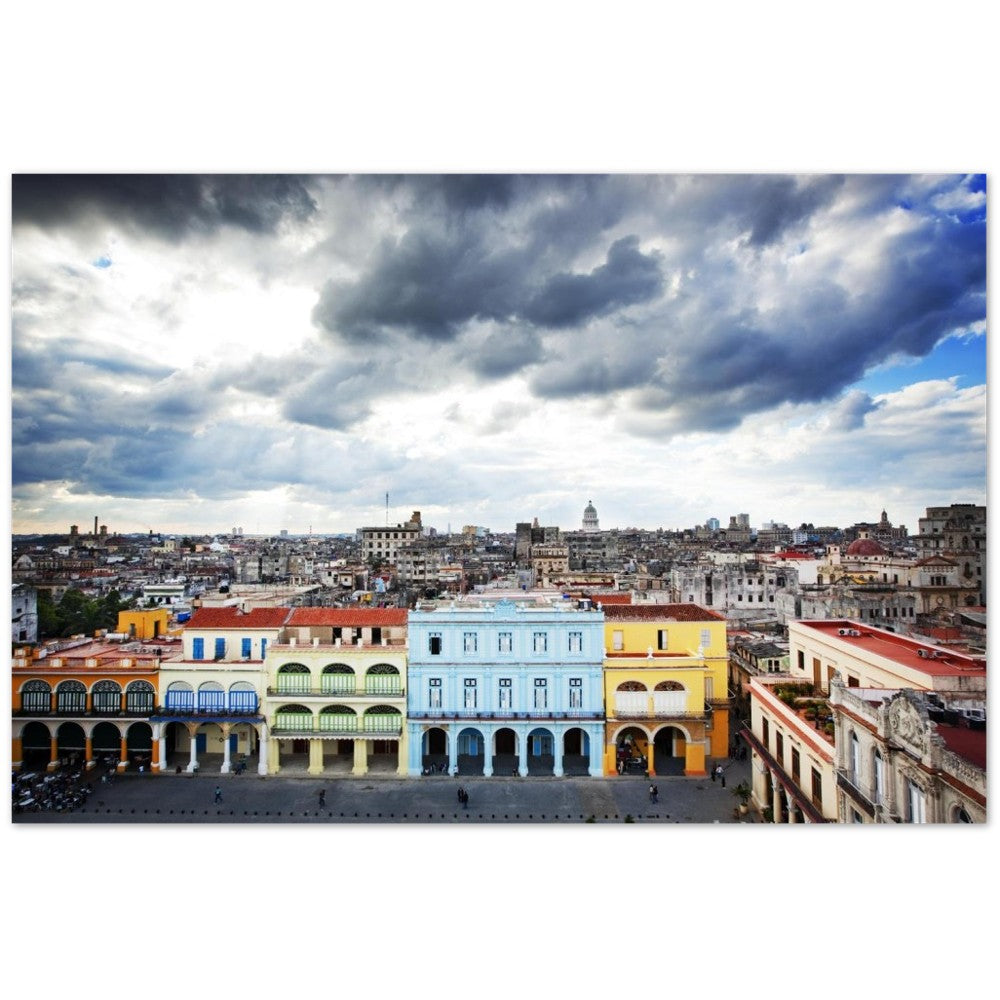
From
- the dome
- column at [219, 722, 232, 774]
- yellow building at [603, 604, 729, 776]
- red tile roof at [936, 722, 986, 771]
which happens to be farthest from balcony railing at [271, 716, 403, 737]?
the dome

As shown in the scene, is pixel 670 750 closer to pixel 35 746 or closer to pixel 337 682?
pixel 337 682

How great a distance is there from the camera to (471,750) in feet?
40.6

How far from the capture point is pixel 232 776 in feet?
37.7

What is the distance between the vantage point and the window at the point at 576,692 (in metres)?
11.6

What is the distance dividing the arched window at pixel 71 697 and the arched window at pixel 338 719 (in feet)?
13.9

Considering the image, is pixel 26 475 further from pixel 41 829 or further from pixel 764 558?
pixel 764 558

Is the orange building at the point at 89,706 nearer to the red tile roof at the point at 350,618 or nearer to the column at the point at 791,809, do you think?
the red tile roof at the point at 350,618

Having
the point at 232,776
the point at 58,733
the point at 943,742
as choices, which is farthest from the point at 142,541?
the point at 943,742

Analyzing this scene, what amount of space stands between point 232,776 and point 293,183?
9719 mm

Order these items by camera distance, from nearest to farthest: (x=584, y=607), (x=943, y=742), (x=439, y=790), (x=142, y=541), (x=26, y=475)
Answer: (x=943, y=742), (x=26, y=475), (x=439, y=790), (x=584, y=607), (x=142, y=541)

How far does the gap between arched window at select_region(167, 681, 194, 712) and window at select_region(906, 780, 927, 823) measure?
441 inches

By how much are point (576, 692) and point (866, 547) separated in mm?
8643

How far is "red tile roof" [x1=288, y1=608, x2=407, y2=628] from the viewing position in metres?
12.4

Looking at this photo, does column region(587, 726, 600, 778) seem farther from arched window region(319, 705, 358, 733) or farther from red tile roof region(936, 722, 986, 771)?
red tile roof region(936, 722, 986, 771)
